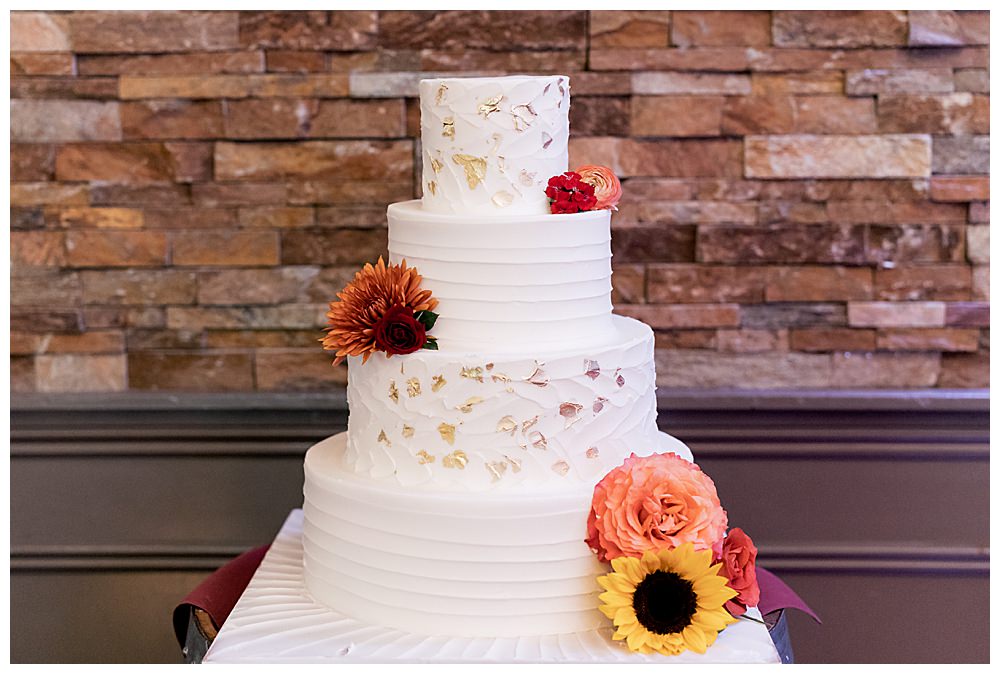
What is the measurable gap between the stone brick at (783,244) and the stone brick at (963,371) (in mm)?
362

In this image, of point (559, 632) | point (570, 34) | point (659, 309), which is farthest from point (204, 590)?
point (570, 34)

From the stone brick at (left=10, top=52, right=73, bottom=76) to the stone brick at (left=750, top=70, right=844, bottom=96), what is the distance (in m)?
1.73

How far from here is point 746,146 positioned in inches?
102

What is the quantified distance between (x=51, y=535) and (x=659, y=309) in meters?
1.72

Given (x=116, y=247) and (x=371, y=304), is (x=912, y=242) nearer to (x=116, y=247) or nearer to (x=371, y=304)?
(x=371, y=304)

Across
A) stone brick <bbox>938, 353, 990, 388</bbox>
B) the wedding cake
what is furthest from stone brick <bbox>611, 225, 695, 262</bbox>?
the wedding cake

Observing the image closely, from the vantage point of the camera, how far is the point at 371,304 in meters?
1.77

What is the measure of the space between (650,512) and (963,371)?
1433 mm

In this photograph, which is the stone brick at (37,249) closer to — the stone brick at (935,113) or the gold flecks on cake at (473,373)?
the gold flecks on cake at (473,373)

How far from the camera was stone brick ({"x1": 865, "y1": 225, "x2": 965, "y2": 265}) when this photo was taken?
2.64 meters

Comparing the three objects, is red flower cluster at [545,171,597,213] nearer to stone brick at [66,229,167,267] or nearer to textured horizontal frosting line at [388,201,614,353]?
textured horizontal frosting line at [388,201,614,353]

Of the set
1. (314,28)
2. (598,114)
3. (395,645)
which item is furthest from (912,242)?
(395,645)

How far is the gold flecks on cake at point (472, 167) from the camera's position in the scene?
1.77 metres

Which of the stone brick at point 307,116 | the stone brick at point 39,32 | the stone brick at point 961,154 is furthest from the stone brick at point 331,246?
the stone brick at point 961,154
